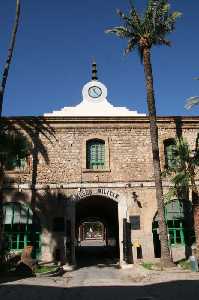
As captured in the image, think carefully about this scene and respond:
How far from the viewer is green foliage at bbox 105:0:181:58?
1920 centimetres

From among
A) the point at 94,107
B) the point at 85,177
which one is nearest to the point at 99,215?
the point at 94,107

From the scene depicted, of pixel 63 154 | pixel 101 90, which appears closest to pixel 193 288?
pixel 63 154

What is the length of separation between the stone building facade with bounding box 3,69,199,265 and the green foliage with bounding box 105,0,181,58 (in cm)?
479

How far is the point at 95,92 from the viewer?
29188 mm

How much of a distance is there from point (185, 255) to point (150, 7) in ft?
46.5

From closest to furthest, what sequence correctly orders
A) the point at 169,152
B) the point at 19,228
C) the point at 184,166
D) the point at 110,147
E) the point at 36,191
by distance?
the point at 184,166
the point at 19,228
the point at 36,191
the point at 110,147
the point at 169,152

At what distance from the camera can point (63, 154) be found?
20.8m

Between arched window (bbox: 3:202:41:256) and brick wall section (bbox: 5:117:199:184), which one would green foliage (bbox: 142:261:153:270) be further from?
arched window (bbox: 3:202:41:256)

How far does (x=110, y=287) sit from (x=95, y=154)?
9.81 meters

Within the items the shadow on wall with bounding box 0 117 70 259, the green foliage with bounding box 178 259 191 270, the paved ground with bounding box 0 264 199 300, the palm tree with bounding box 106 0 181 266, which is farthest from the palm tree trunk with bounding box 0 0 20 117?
the green foliage with bounding box 178 259 191 270

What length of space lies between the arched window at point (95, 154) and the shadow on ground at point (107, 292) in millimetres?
9302

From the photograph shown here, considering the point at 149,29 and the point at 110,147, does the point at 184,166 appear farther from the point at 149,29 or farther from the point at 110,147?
the point at 149,29

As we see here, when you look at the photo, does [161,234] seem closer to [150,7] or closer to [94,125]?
[94,125]

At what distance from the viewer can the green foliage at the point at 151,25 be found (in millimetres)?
19203
